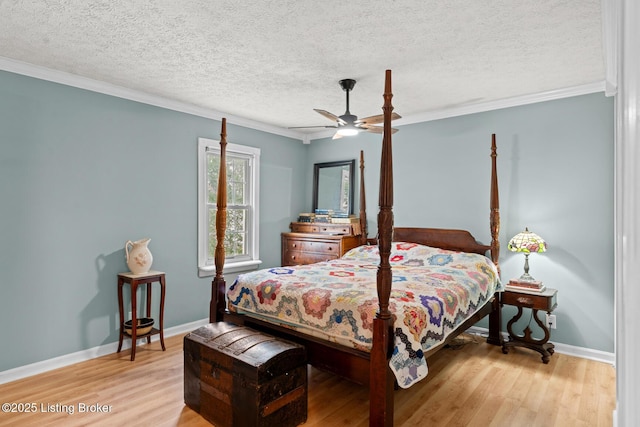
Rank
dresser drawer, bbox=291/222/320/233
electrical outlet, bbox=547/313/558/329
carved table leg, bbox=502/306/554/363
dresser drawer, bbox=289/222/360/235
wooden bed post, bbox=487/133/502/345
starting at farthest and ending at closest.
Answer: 1. dresser drawer, bbox=291/222/320/233
2. dresser drawer, bbox=289/222/360/235
3. wooden bed post, bbox=487/133/502/345
4. electrical outlet, bbox=547/313/558/329
5. carved table leg, bbox=502/306/554/363

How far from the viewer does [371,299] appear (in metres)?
2.35

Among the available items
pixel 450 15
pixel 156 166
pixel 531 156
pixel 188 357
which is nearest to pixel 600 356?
pixel 531 156

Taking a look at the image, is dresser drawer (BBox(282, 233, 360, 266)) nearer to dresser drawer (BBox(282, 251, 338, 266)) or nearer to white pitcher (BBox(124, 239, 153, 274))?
dresser drawer (BBox(282, 251, 338, 266))

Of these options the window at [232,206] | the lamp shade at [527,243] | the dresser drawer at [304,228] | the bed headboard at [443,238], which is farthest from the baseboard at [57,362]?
the lamp shade at [527,243]

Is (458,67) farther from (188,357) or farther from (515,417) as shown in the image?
(188,357)

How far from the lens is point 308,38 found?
254cm

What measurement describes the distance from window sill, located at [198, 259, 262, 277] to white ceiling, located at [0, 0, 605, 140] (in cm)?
190

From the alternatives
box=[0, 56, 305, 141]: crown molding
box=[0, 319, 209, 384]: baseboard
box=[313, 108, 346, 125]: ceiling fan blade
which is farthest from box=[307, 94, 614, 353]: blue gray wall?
box=[0, 319, 209, 384]: baseboard

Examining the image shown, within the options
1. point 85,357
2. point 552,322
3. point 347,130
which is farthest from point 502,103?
point 85,357

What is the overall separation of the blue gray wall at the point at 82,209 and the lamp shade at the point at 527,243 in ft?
10.9

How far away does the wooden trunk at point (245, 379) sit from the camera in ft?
6.90

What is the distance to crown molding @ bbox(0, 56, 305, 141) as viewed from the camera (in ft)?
9.78

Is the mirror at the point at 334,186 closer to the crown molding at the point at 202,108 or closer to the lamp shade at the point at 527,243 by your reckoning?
the crown molding at the point at 202,108

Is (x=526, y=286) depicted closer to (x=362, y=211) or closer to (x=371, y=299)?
(x=371, y=299)
